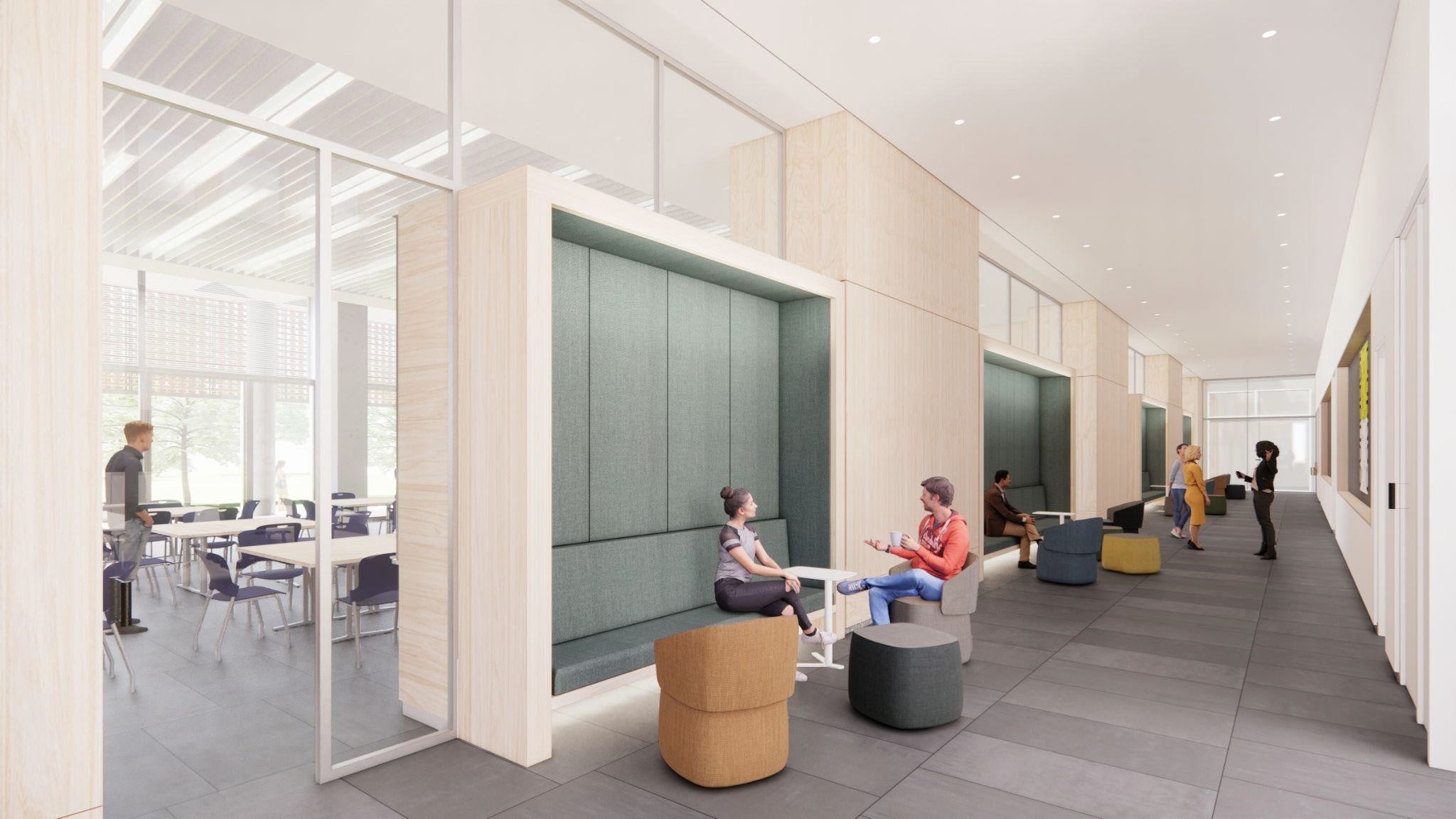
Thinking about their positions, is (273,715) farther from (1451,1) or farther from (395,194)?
(1451,1)

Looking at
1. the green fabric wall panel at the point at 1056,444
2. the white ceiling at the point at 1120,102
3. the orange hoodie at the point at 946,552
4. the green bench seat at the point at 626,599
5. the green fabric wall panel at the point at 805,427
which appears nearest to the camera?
the green bench seat at the point at 626,599

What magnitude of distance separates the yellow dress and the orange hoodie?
28.4ft

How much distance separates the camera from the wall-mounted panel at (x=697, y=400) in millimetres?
5902

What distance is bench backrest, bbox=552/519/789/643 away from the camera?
4.90 metres

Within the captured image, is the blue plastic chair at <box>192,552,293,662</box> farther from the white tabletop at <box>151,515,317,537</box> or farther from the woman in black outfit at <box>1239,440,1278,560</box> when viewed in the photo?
the woman in black outfit at <box>1239,440,1278,560</box>

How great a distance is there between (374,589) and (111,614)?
1.54 metres

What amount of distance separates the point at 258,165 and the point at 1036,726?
5.09 metres

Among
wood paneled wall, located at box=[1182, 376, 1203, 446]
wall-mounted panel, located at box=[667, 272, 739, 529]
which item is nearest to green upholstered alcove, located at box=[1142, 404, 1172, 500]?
wood paneled wall, located at box=[1182, 376, 1203, 446]

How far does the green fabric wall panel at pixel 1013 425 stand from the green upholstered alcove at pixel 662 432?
6256 mm

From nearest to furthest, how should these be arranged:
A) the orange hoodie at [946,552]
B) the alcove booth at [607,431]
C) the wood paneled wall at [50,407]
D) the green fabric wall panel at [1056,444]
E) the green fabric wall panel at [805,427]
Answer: the wood paneled wall at [50,407] < the alcove booth at [607,431] < the orange hoodie at [946,552] < the green fabric wall panel at [805,427] < the green fabric wall panel at [1056,444]

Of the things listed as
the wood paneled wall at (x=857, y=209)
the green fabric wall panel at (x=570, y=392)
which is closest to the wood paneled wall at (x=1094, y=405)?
the wood paneled wall at (x=857, y=209)

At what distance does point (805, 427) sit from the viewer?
6.76 metres

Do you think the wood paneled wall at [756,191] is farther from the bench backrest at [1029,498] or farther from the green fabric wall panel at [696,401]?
the bench backrest at [1029,498]

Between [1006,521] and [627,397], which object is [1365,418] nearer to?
A: [1006,521]
